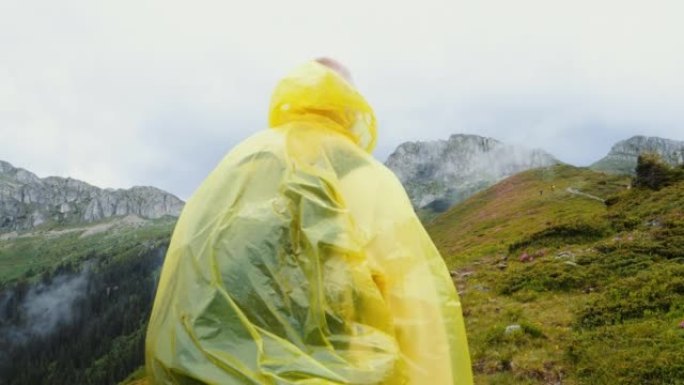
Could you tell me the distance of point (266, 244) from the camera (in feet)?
8.32

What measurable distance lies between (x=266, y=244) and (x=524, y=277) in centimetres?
2124

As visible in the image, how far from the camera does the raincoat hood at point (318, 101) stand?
3203 mm

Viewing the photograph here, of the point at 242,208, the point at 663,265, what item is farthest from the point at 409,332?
the point at 663,265

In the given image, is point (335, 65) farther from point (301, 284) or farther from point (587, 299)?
point (587, 299)

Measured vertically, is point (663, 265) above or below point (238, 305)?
below

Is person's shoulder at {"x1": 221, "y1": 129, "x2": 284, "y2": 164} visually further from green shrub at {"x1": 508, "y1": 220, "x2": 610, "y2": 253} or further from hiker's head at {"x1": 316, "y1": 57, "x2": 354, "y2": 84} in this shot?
green shrub at {"x1": 508, "y1": 220, "x2": 610, "y2": 253}

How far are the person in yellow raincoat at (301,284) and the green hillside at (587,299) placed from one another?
10.1 meters

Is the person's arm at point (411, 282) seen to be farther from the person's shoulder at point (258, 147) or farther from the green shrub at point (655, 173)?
the green shrub at point (655, 173)

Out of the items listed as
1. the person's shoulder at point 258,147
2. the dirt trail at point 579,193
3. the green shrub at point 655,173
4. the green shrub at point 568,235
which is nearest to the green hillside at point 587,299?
the green shrub at point 568,235

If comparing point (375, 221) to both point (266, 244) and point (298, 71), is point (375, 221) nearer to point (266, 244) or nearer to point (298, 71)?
point (266, 244)

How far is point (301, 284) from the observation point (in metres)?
2.51

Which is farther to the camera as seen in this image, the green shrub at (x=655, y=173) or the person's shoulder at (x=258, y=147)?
the green shrub at (x=655, y=173)

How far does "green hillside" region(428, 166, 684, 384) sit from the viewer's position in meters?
12.1

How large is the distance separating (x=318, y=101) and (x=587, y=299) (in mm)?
16789
